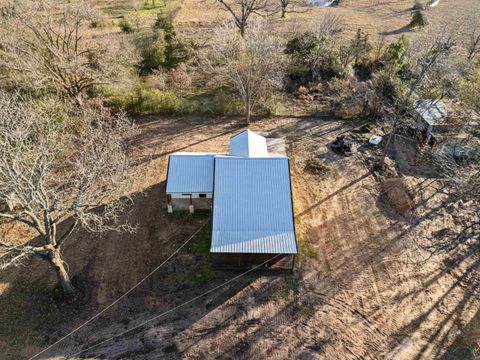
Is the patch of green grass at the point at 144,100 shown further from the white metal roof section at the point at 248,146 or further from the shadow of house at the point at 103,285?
the shadow of house at the point at 103,285

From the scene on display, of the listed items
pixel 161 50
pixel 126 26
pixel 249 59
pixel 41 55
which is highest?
pixel 126 26

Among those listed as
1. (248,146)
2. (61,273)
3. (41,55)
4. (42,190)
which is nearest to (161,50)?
(41,55)

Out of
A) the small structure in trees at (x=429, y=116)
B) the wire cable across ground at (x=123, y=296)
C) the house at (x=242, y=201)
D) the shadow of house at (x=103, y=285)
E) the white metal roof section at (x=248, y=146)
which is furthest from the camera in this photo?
the small structure in trees at (x=429, y=116)

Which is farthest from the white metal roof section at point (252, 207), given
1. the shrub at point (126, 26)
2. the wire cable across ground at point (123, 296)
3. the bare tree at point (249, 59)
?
the shrub at point (126, 26)

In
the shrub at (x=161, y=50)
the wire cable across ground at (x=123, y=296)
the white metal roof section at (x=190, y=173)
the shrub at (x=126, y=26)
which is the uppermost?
the shrub at (x=126, y=26)

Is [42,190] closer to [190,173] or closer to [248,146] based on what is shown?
[190,173]

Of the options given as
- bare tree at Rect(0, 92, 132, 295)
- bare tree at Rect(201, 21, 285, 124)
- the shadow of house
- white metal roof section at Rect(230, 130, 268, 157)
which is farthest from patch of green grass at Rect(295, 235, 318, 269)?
bare tree at Rect(201, 21, 285, 124)

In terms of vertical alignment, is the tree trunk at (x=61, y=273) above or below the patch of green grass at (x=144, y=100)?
below

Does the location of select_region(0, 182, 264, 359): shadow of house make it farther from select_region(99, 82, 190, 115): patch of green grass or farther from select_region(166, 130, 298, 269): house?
select_region(99, 82, 190, 115): patch of green grass
